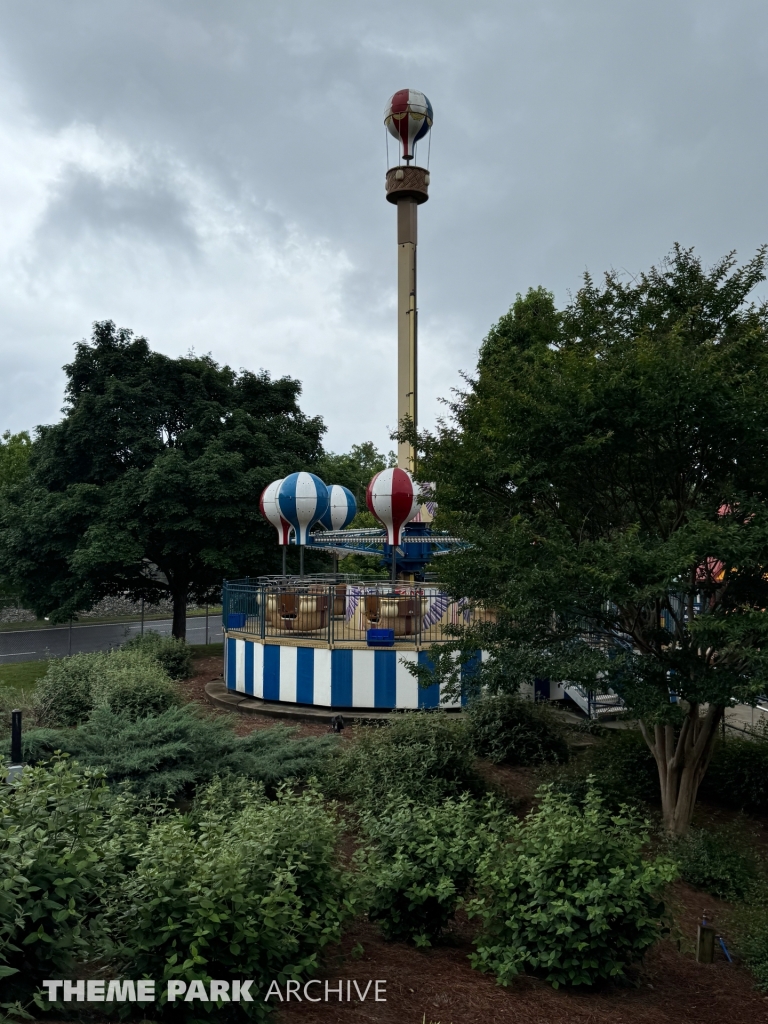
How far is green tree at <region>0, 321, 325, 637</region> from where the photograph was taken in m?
21.9

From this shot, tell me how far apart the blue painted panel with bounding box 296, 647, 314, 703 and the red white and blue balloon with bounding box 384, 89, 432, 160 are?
54.8 feet

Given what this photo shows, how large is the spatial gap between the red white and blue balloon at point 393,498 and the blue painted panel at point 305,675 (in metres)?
2.97

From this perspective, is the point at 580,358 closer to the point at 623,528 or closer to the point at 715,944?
the point at 623,528

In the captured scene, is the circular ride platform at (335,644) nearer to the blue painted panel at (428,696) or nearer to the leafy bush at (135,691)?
the blue painted panel at (428,696)

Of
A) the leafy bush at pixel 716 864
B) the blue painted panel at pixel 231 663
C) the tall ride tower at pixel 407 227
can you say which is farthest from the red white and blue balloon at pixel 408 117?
the leafy bush at pixel 716 864

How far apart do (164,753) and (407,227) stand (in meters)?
19.1

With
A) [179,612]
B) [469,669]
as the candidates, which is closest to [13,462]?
[179,612]

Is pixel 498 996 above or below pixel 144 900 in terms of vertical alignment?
below

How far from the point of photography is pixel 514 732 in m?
11.5

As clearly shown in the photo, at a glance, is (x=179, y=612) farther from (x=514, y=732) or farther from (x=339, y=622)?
(x=514, y=732)

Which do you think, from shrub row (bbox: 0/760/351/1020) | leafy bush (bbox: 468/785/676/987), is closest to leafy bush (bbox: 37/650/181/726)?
shrub row (bbox: 0/760/351/1020)

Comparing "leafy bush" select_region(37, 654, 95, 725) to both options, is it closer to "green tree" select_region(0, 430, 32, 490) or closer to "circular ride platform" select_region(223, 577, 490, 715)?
"circular ride platform" select_region(223, 577, 490, 715)

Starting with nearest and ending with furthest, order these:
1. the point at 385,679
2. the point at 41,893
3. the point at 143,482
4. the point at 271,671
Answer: the point at 41,893
the point at 385,679
the point at 271,671
the point at 143,482

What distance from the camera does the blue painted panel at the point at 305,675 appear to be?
14.8m
